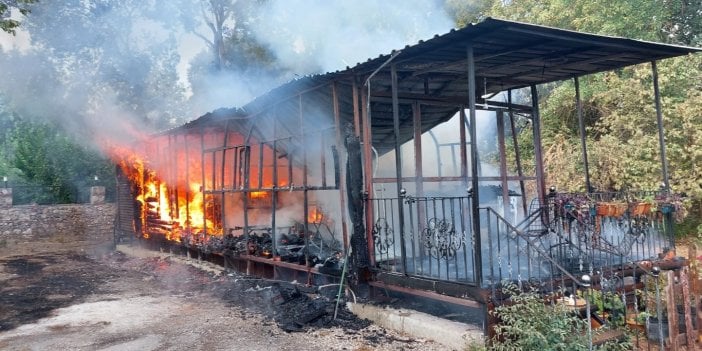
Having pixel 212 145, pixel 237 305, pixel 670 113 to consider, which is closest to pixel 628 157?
pixel 670 113

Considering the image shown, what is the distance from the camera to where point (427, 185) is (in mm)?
10508

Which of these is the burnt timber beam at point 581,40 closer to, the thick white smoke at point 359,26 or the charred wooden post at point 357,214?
the charred wooden post at point 357,214

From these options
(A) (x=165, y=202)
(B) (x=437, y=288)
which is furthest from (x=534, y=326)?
(A) (x=165, y=202)

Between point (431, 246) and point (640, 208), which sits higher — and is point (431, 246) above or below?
below

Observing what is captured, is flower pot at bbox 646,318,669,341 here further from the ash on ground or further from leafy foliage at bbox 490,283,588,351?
the ash on ground

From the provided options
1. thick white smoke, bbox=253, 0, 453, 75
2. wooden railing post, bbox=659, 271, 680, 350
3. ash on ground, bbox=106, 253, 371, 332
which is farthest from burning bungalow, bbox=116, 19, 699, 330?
thick white smoke, bbox=253, 0, 453, 75

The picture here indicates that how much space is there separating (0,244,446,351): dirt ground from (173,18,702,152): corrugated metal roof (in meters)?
3.85

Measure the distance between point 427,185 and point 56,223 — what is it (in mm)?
19096

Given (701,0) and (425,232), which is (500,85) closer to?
(425,232)

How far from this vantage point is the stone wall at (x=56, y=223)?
2108 centimetres

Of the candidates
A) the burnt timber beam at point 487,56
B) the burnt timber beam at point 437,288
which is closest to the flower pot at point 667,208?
the burnt timber beam at point 487,56

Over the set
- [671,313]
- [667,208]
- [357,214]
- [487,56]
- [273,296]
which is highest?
[487,56]

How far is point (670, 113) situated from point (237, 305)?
12.3m

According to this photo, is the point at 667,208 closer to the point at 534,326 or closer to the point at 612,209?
the point at 612,209
